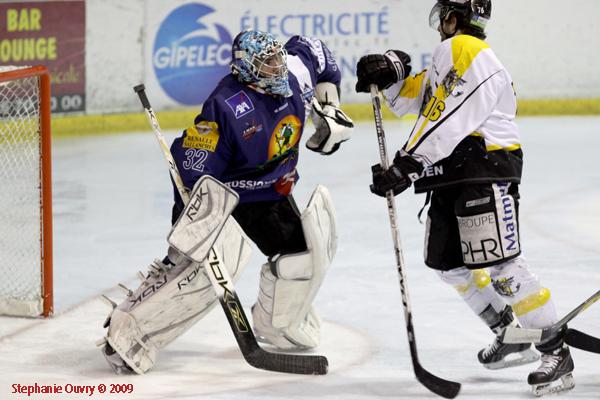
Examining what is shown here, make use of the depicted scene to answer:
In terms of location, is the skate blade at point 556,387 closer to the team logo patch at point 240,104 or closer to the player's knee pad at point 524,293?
the player's knee pad at point 524,293

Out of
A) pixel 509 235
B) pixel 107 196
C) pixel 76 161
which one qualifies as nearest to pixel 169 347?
pixel 509 235

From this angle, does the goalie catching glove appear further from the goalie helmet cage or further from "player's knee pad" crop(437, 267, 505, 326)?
the goalie helmet cage

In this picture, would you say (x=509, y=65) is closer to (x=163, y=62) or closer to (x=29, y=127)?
(x=163, y=62)

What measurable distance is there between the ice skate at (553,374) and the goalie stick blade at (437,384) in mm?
204

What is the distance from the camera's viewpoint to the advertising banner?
26.1 feet

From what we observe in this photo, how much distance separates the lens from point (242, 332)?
146 inches

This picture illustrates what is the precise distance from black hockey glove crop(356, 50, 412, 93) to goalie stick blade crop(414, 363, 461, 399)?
2.67 feet

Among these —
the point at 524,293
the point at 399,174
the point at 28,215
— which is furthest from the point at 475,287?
the point at 28,215

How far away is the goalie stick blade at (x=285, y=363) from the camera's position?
367cm

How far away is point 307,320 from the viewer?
4.01 meters

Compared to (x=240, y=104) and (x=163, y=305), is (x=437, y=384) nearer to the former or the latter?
(x=163, y=305)

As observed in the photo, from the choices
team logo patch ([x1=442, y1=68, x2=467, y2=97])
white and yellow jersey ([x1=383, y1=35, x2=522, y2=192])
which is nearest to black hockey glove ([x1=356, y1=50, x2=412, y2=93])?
white and yellow jersey ([x1=383, y1=35, x2=522, y2=192])

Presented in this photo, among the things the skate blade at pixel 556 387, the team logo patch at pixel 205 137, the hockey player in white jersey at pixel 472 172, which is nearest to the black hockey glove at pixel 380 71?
the hockey player in white jersey at pixel 472 172

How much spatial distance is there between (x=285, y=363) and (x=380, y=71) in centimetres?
88
